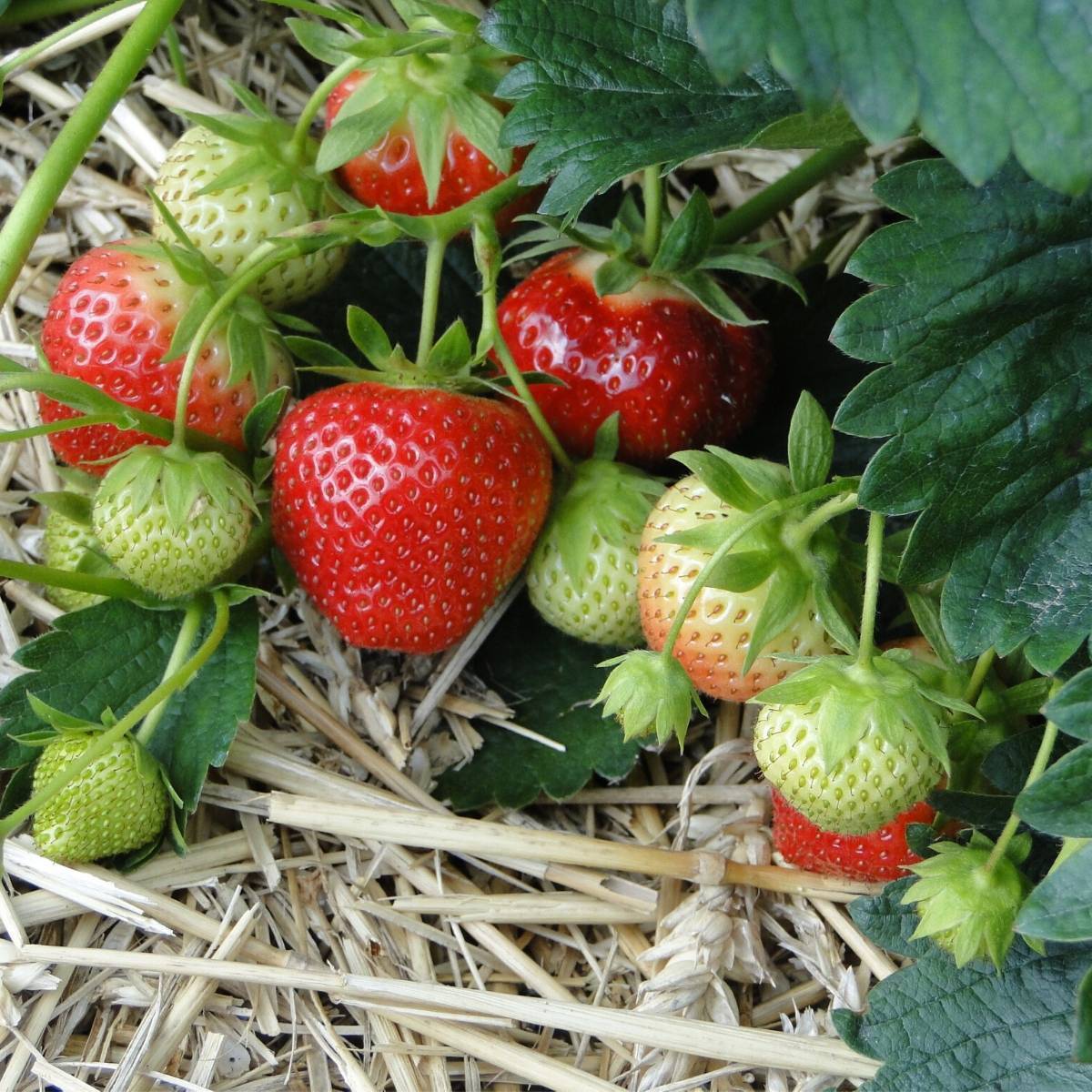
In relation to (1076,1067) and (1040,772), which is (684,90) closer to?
(1040,772)

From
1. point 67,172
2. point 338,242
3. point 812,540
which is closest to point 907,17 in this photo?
point 812,540

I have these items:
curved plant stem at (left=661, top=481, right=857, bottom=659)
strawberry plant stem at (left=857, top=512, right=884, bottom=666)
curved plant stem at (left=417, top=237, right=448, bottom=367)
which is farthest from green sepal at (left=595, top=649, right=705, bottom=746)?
curved plant stem at (left=417, top=237, right=448, bottom=367)

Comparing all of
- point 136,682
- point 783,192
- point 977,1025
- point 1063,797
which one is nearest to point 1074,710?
point 1063,797

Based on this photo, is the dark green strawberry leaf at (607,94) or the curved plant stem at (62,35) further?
the curved plant stem at (62,35)

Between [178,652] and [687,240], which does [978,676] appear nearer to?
[687,240]

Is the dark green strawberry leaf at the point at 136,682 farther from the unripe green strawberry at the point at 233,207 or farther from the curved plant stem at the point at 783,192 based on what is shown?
the curved plant stem at the point at 783,192

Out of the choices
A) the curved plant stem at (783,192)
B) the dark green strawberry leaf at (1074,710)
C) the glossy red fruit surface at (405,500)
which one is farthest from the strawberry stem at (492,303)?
the dark green strawberry leaf at (1074,710)
